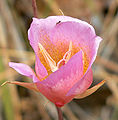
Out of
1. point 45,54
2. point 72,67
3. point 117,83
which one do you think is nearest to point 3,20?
point 117,83

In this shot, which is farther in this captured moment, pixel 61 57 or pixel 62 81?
pixel 61 57

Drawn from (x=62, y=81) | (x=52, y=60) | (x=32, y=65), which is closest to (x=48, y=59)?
(x=52, y=60)

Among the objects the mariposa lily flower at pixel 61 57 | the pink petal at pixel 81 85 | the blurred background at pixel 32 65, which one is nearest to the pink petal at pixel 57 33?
the mariposa lily flower at pixel 61 57

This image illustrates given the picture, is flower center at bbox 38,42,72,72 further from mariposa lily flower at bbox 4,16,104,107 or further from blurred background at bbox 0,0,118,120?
blurred background at bbox 0,0,118,120

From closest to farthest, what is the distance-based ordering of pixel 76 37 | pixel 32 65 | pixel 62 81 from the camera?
pixel 62 81
pixel 76 37
pixel 32 65

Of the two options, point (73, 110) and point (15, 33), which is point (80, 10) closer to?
point (15, 33)

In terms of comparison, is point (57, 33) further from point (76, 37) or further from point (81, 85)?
point (81, 85)
